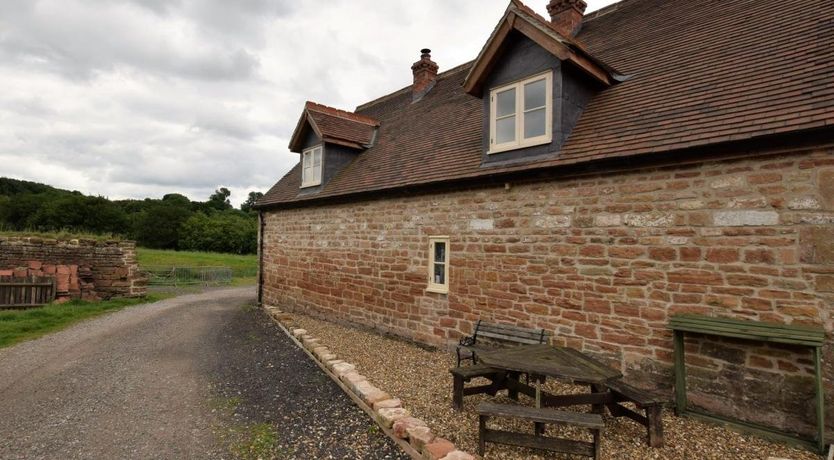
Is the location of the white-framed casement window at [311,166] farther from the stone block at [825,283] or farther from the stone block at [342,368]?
the stone block at [825,283]

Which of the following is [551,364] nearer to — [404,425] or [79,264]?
[404,425]

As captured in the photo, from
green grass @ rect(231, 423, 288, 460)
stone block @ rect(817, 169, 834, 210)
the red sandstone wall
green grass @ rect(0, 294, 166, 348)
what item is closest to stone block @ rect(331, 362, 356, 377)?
green grass @ rect(231, 423, 288, 460)

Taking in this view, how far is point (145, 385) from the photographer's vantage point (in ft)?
21.8

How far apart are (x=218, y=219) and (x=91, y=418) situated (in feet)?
211

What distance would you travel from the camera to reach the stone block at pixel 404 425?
4535 mm

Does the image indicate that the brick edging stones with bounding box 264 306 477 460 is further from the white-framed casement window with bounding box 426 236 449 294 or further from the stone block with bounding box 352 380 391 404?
the white-framed casement window with bounding box 426 236 449 294

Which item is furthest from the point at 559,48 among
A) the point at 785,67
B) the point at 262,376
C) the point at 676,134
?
the point at 262,376

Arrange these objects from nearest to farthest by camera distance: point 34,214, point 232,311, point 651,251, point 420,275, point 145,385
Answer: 1. point 651,251
2. point 145,385
3. point 420,275
4. point 232,311
5. point 34,214

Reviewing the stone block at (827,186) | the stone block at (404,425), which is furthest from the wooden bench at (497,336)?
the stone block at (827,186)

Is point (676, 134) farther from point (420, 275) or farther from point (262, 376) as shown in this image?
point (262, 376)

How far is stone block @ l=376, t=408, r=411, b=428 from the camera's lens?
15.9ft

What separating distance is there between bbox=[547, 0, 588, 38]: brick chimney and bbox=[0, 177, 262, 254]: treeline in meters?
54.1

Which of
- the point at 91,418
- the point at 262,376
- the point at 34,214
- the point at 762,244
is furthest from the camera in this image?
the point at 34,214

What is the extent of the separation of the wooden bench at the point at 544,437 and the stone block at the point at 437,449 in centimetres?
35
